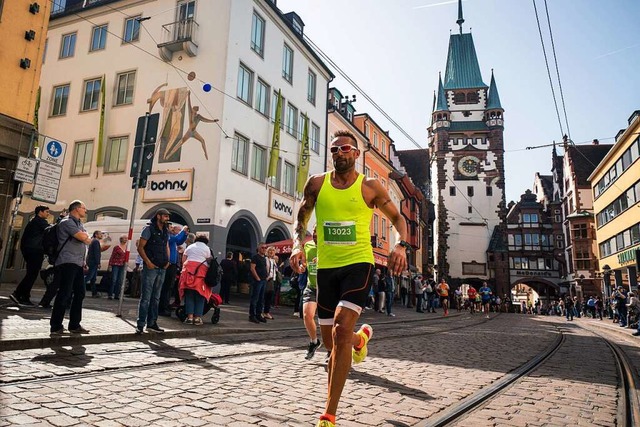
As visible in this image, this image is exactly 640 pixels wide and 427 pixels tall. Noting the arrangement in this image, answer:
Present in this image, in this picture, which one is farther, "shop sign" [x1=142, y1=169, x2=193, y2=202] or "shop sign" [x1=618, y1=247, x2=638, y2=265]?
"shop sign" [x1=618, y1=247, x2=638, y2=265]

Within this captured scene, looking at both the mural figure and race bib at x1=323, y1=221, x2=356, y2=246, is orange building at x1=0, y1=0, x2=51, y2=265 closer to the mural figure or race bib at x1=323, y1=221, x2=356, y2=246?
the mural figure

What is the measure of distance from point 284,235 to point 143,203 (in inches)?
290

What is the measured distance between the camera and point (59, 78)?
79.5ft

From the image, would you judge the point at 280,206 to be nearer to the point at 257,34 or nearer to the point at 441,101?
the point at 257,34

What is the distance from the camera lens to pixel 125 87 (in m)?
22.2

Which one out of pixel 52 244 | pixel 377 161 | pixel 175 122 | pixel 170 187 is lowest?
pixel 52 244

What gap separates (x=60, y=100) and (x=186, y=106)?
8705mm

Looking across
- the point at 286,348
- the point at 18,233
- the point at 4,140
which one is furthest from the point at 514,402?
the point at 18,233

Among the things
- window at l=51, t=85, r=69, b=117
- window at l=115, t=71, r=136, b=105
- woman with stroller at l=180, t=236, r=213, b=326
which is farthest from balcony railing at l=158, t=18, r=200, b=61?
woman with stroller at l=180, t=236, r=213, b=326

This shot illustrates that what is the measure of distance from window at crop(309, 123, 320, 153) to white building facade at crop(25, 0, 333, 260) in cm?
140

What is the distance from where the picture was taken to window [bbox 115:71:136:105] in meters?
21.9

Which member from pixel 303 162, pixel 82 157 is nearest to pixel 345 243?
pixel 303 162

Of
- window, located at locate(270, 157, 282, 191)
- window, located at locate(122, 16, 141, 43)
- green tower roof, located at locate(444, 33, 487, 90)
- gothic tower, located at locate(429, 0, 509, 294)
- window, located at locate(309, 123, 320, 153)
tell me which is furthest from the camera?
green tower roof, located at locate(444, 33, 487, 90)

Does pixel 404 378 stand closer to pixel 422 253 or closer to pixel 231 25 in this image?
pixel 231 25
